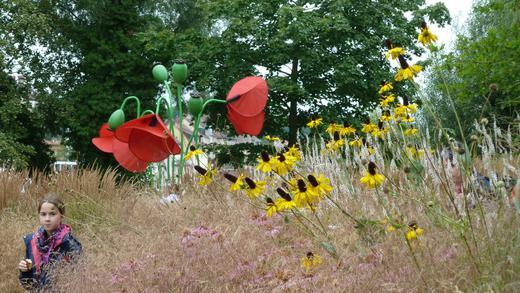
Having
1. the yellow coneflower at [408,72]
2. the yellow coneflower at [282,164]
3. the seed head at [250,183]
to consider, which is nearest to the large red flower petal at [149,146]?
the seed head at [250,183]

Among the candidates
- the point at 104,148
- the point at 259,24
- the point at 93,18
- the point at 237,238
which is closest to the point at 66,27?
the point at 93,18

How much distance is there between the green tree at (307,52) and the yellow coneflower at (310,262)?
13.1 meters

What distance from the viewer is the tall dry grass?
119 inches

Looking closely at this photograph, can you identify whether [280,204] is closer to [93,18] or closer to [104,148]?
[104,148]

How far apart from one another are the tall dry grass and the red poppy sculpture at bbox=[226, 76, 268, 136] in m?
1.97

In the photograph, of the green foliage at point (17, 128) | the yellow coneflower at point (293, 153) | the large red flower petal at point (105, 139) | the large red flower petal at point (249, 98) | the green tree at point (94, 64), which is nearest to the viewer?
the yellow coneflower at point (293, 153)

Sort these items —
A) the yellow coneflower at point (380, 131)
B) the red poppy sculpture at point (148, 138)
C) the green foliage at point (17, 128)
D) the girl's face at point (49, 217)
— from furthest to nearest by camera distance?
the green foliage at point (17, 128)
the red poppy sculpture at point (148, 138)
the yellow coneflower at point (380, 131)
the girl's face at point (49, 217)

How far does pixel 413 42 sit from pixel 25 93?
12.4 metres

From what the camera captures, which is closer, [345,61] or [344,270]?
[344,270]

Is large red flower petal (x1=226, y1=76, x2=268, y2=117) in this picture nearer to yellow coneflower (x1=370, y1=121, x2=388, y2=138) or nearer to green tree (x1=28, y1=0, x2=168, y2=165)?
yellow coneflower (x1=370, y1=121, x2=388, y2=138)

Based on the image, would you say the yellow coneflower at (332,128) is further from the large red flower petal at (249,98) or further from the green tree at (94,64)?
the green tree at (94,64)

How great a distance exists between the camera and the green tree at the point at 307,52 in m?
17.0

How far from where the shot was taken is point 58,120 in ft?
66.5

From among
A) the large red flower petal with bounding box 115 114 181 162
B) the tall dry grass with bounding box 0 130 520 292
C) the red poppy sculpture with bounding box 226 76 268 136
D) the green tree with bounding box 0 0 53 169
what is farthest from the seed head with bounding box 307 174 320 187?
the green tree with bounding box 0 0 53 169
